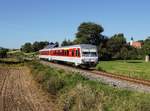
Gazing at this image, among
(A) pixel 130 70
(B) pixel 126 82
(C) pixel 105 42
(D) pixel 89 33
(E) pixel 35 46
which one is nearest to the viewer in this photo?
(B) pixel 126 82

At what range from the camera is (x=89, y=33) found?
3809 inches

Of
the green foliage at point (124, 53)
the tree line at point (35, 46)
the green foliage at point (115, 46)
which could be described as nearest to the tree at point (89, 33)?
the green foliage at point (115, 46)

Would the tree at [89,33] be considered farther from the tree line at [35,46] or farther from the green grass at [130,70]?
the tree line at [35,46]

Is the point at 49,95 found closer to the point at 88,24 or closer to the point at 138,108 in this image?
the point at 138,108

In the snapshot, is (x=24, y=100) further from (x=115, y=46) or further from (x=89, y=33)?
(x=89, y=33)

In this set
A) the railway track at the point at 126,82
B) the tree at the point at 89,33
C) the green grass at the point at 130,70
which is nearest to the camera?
the railway track at the point at 126,82

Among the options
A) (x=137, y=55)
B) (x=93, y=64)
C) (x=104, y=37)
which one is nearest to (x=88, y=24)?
(x=104, y=37)

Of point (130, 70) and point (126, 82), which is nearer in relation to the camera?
point (126, 82)

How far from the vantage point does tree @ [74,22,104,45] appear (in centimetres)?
9419

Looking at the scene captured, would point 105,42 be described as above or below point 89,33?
below

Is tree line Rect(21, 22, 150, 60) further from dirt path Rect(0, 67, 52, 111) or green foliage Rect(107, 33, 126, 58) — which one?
dirt path Rect(0, 67, 52, 111)

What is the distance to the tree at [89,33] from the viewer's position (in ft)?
309

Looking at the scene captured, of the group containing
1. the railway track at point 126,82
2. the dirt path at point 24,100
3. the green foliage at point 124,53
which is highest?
the green foliage at point 124,53

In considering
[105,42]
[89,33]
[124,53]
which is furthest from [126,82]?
[89,33]
